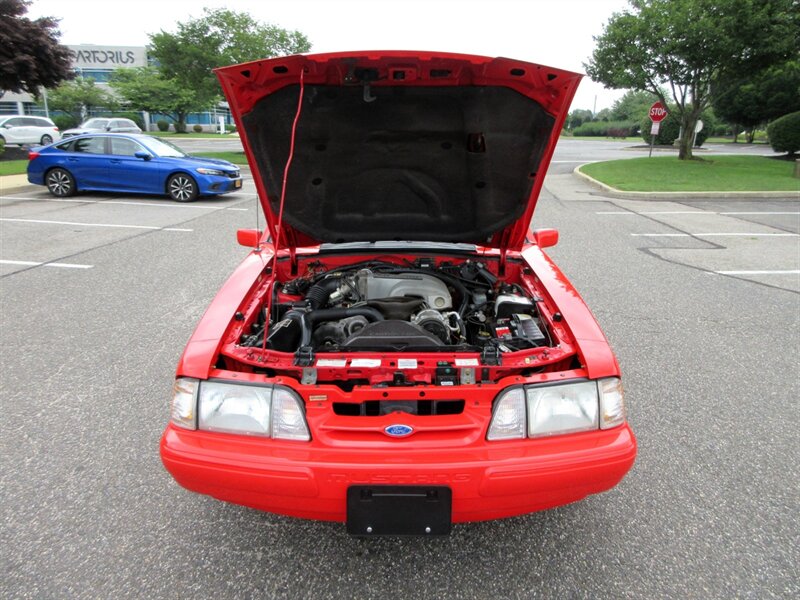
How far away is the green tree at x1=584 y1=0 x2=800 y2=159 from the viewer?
14.4 metres

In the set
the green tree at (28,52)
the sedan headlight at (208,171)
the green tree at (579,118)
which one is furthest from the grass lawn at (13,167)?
the green tree at (579,118)

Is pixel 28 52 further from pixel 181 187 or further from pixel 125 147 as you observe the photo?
pixel 181 187

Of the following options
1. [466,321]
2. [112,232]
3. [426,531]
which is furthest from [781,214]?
[112,232]

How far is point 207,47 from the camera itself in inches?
752

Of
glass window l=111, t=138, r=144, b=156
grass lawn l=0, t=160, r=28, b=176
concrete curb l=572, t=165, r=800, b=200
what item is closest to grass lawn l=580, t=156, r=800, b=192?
concrete curb l=572, t=165, r=800, b=200

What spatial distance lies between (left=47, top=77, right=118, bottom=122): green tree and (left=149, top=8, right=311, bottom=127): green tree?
24.5m

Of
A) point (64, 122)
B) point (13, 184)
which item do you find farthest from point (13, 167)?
point (64, 122)

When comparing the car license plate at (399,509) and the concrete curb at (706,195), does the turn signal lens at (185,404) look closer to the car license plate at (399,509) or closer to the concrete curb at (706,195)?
the car license plate at (399,509)

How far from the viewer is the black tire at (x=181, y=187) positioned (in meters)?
10.8

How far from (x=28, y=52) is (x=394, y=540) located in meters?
20.8

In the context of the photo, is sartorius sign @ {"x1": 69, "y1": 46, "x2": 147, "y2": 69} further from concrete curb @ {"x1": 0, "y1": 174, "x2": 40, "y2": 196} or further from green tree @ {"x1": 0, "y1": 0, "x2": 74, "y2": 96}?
concrete curb @ {"x1": 0, "y1": 174, "x2": 40, "y2": 196}

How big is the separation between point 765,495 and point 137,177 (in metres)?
11.6

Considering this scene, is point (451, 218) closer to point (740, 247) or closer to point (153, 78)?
point (740, 247)

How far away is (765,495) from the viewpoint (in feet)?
7.88
